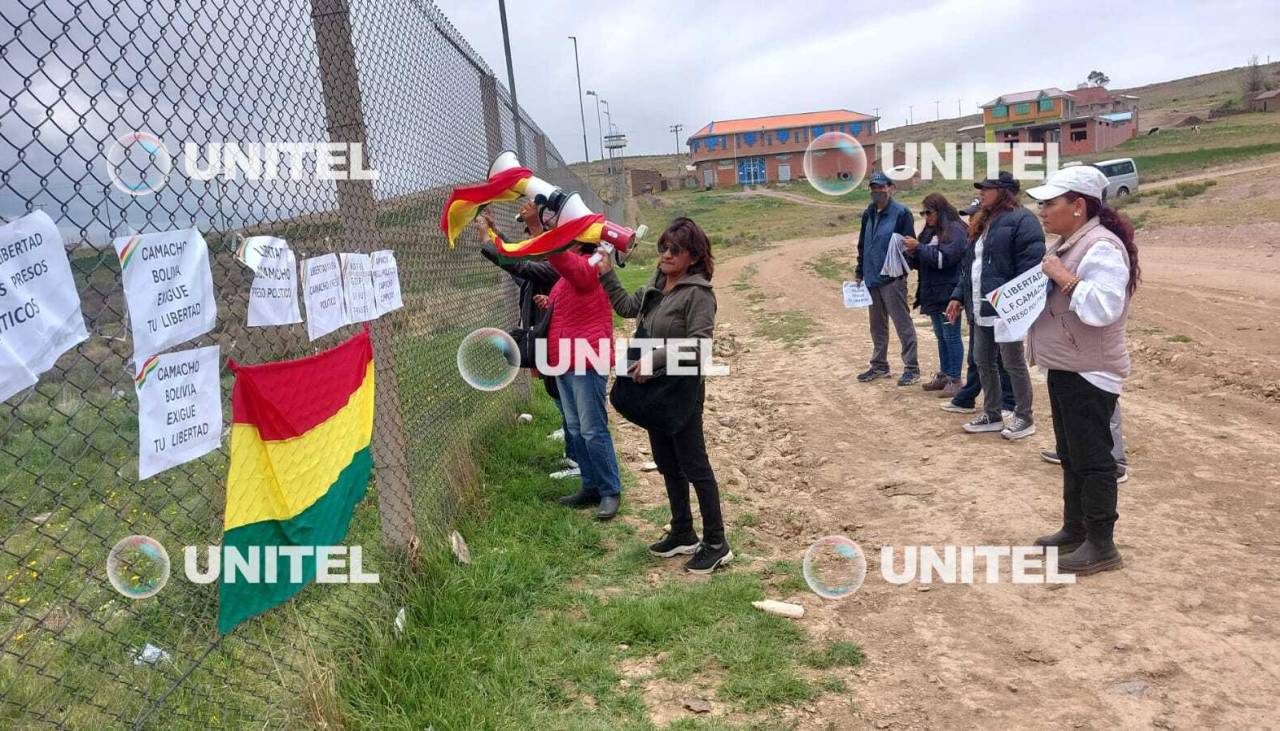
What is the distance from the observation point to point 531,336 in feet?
17.7

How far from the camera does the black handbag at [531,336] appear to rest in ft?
17.5

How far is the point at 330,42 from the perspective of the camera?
3598 mm

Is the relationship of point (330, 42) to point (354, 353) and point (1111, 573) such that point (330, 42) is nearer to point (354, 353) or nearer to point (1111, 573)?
point (354, 353)

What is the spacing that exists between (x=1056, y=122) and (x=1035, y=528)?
64334 mm

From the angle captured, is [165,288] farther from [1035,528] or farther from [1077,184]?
[1035,528]

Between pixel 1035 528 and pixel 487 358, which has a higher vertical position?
pixel 487 358

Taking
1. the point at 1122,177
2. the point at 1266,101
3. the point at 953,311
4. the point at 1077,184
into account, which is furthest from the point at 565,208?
the point at 1266,101

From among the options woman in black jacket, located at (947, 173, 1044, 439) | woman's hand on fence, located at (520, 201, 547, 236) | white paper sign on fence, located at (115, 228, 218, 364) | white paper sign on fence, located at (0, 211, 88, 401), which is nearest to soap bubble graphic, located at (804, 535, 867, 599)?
woman in black jacket, located at (947, 173, 1044, 439)

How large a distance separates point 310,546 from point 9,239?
158 centimetres

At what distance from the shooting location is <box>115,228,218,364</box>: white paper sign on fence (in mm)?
2158

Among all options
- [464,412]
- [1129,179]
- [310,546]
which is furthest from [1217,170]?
[310,546]

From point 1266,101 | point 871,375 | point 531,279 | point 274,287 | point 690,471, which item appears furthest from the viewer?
point 1266,101

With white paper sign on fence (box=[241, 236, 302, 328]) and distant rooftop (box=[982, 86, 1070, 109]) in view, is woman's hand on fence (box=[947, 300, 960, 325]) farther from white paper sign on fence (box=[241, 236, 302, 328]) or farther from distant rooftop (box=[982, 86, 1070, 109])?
distant rooftop (box=[982, 86, 1070, 109])

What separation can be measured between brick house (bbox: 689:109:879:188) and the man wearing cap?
2230 inches
